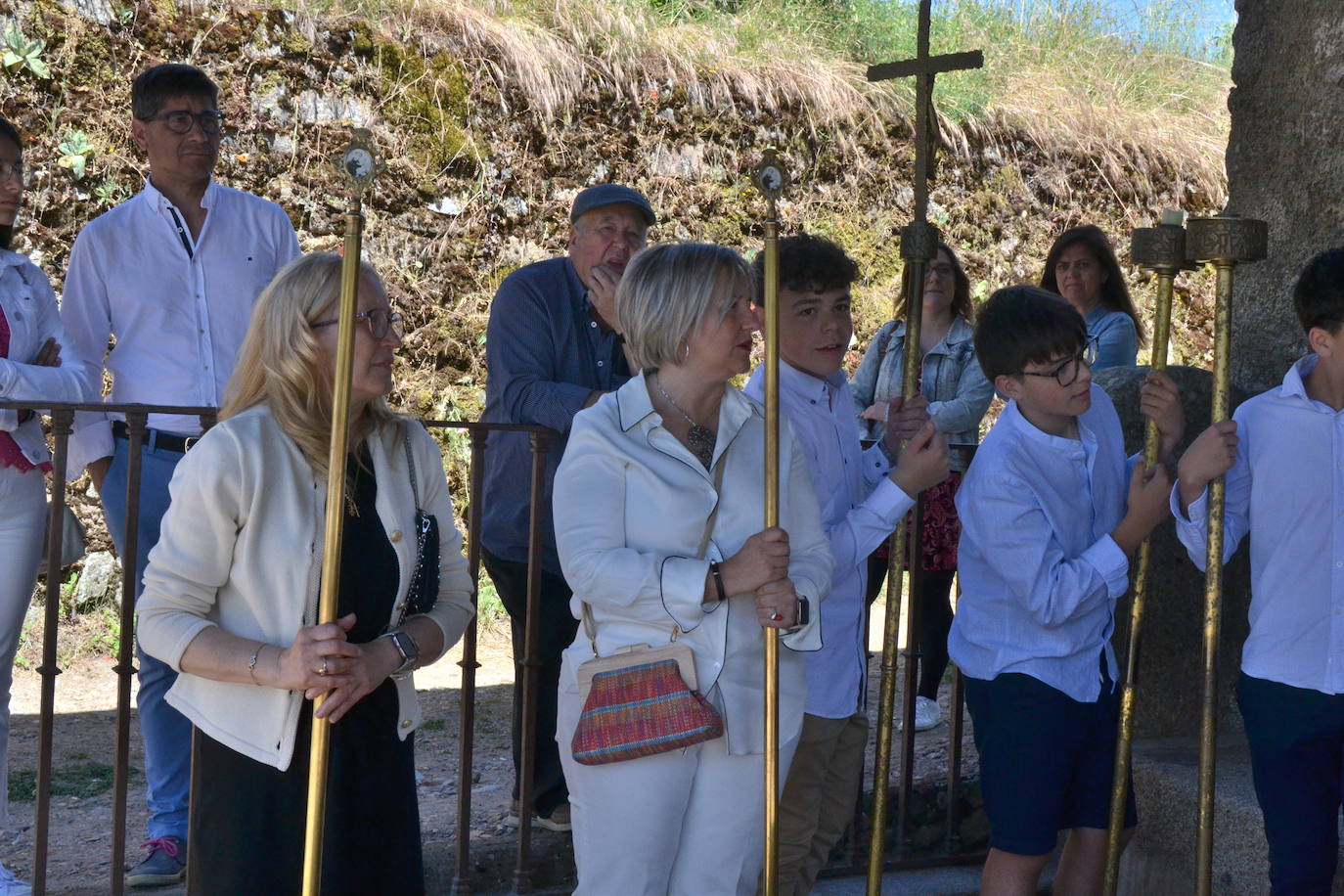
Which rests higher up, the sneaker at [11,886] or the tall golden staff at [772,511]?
the tall golden staff at [772,511]

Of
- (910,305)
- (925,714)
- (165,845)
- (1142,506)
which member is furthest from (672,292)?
(925,714)

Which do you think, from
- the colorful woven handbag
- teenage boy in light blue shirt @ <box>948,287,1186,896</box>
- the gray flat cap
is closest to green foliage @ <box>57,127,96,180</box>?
the gray flat cap

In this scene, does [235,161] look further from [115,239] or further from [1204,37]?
[1204,37]

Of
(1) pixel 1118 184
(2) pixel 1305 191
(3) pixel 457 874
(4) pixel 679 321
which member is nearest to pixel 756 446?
(4) pixel 679 321

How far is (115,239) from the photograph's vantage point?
3.94 metres

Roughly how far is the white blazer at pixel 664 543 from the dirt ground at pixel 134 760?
1550 millimetres

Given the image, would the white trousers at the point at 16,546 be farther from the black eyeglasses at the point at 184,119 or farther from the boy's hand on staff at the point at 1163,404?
the boy's hand on staff at the point at 1163,404

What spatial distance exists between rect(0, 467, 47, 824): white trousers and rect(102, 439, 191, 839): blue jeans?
219 mm

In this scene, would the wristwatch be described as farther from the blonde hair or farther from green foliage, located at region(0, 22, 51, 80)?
green foliage, located at region(0, 22, 51, 80)

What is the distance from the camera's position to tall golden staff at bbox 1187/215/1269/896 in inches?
116

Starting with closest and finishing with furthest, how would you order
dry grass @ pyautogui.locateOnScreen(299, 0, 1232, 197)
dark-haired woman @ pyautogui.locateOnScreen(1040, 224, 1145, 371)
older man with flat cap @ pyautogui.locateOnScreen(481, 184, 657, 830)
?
1. older man with flat cap @ pyautogui.locateOnScreen(481, 184, 657, 830)
2. dark-haired woman @ pyautogui.locateOnScreen(1040, 224, 1145, 371)
3. dry grass @ pyautogui.locateOnScreen(299, 0, 1232, 197)

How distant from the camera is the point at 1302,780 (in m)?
2.96

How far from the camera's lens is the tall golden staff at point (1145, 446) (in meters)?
3.00

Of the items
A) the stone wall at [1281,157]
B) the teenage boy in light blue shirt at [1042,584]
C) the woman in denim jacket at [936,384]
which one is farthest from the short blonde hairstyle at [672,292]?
the woman in denim jacket at [936,384]
